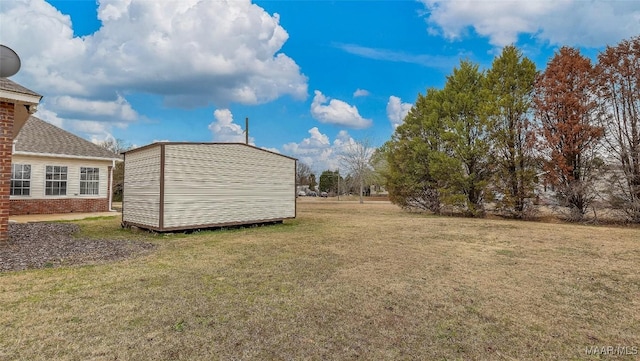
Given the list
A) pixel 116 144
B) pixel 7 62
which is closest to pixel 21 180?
pixel 7 62

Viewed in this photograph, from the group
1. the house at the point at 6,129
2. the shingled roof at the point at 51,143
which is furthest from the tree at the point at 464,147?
the shingled roof at the point at 51,143

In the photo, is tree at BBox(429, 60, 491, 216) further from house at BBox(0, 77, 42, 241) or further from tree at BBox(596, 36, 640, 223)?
house at BBox(0, 77, 42, 241)

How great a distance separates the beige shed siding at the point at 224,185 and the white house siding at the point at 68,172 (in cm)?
826

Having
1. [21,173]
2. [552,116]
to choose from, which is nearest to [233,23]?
[21,173]

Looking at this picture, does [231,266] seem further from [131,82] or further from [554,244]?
[131,82]

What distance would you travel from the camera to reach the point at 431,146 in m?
18.4

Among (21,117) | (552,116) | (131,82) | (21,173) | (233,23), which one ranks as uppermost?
(233,23)

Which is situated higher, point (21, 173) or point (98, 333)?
point (21, 173)

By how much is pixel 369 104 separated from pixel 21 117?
22.3 metres

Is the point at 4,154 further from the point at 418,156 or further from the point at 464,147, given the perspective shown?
the point at 464,147

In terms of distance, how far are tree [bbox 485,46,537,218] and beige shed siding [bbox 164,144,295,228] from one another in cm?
1031

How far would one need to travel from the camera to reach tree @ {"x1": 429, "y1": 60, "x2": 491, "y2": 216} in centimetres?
1636

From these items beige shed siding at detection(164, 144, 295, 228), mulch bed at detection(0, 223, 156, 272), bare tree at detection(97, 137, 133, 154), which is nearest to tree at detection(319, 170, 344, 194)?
bare tree at detection(97, 137, 133, 154)

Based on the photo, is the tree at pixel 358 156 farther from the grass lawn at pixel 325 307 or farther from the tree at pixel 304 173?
the grass lawn at pixel 325 307
